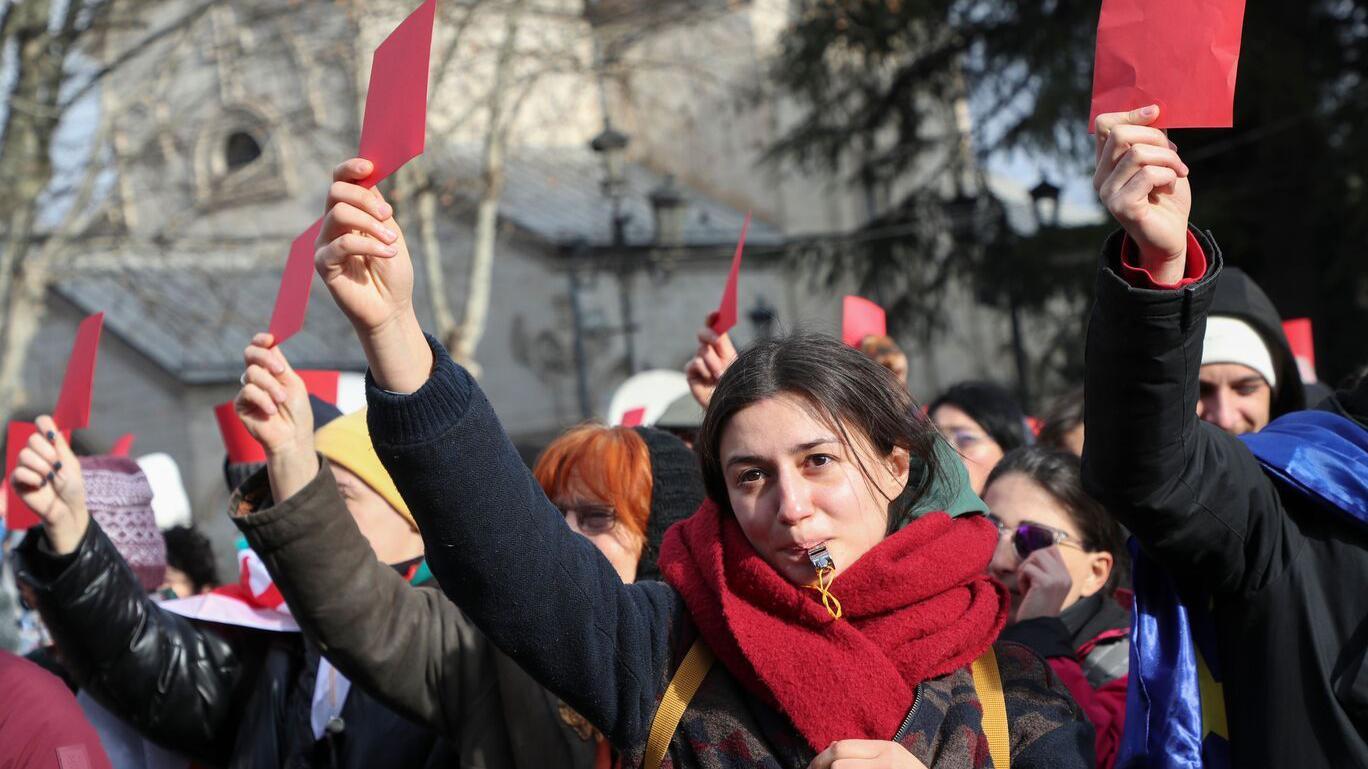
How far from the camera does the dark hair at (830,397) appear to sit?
6.59 feet

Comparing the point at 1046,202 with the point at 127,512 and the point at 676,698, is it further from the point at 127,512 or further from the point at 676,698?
the point at 676,698

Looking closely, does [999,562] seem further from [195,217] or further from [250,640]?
[195,217]

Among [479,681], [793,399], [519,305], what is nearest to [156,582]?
[479,681]

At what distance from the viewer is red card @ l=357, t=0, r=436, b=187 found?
179 centimetres

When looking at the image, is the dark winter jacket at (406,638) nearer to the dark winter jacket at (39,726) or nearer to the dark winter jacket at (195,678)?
the dark winter jacket at (195,678)

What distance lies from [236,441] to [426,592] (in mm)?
920

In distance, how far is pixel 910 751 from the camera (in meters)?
1.85

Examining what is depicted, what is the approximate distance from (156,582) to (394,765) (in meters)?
1.28

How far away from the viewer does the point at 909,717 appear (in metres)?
1.89

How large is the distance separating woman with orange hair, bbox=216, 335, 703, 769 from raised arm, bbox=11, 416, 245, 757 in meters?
0.58

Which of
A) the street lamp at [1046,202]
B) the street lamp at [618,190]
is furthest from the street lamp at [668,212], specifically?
the street lamp at [1046,202]

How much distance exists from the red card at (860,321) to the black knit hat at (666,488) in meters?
1.41

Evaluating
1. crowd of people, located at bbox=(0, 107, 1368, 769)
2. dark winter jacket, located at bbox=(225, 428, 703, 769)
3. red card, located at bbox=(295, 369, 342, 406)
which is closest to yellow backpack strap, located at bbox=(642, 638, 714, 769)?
crowd of people, located at bbox=(0, 107, 1368, 769)

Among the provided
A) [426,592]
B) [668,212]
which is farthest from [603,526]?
[668,212]
